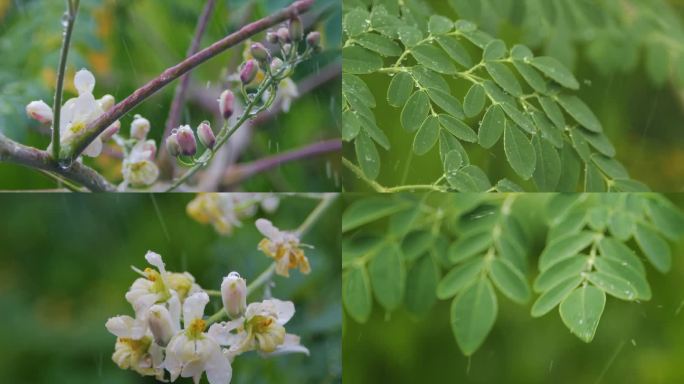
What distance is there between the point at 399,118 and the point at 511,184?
0.22 metres

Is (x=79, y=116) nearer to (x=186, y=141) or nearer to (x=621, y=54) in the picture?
(x=186, y=141)

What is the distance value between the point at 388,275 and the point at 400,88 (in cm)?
32

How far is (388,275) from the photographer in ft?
5.06

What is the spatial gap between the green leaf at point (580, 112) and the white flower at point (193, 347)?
72 cm

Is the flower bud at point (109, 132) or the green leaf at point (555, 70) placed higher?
the flower bud at point (109, 132)

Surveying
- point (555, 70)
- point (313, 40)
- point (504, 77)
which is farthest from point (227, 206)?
point (555, 70)

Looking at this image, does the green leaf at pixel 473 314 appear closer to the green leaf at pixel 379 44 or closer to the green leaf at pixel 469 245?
the green leaf at pixel 469 245

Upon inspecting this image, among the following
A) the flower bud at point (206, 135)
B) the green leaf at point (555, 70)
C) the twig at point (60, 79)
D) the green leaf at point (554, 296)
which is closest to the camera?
the twig at point (60, 79)

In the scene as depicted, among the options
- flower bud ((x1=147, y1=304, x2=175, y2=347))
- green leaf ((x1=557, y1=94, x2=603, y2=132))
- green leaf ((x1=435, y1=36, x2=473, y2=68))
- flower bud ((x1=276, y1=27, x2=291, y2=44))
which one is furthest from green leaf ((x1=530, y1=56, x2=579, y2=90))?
flower bud ((x1=147, y1=304, x2=175, y2=347))

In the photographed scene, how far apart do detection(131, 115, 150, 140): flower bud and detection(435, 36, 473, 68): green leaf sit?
508 millimetres

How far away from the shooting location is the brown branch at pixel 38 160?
1.31 m

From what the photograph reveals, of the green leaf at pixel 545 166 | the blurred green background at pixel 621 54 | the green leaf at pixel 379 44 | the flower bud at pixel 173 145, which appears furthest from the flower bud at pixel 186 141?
the green leaf at pixel 545 166

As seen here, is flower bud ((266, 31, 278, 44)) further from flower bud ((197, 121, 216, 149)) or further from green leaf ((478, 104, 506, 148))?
green leaf ((478, 104, 506, 148))

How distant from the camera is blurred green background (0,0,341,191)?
1.44 m
